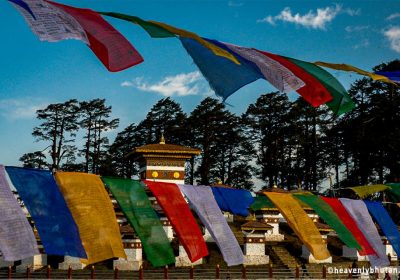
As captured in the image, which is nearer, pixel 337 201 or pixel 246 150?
pixel 337 201

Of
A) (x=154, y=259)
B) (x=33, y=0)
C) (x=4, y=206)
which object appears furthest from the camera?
(x=154, y=259)

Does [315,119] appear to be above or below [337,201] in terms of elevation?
above

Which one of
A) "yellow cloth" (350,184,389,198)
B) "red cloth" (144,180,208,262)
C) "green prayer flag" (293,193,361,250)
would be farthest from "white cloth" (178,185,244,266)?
"yellow cloth" (350,184,389,198)

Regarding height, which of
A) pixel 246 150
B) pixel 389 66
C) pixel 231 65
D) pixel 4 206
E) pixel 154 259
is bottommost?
pixel 154 259

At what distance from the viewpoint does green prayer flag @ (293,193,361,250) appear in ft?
38.6

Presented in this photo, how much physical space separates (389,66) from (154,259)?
36.1m

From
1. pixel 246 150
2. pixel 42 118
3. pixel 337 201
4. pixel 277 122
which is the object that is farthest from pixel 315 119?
pixel 337 201

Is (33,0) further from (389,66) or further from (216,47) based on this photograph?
(389,66)

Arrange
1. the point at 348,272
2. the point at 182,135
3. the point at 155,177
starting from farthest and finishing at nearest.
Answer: the point at 182,135 < the point at 155,177 < the point at 348,272

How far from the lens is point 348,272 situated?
2491cm

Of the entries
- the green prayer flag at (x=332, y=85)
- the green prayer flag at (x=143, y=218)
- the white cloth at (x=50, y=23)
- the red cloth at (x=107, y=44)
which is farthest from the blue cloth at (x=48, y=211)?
the green prayer flag at (x=332, y=85)

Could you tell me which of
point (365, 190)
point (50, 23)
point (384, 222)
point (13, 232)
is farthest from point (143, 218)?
point (365, 190)

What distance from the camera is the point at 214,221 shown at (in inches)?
397

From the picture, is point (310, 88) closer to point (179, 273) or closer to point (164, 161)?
point (179, 273)
